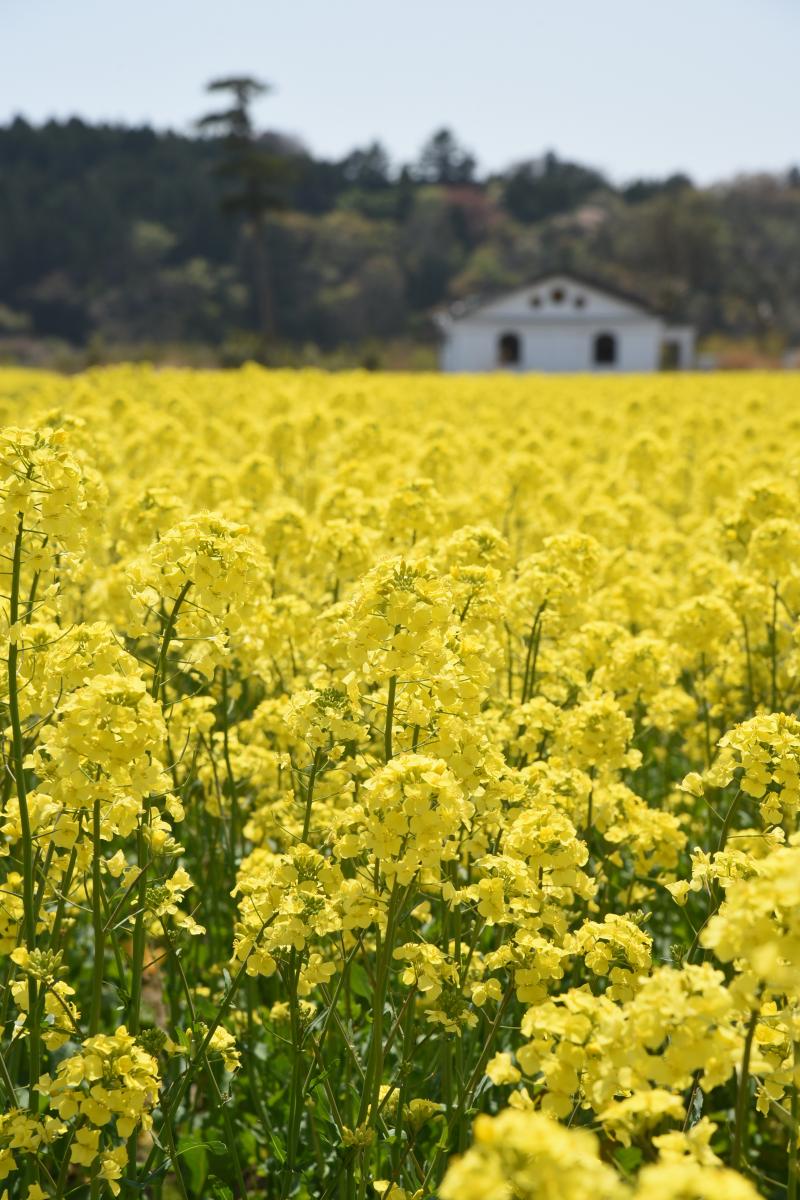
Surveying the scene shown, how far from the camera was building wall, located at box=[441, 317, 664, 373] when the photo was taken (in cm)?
5403

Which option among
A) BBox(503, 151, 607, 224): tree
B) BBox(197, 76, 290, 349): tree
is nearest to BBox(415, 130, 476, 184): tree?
BBox(503, 151, 607, 224): tree

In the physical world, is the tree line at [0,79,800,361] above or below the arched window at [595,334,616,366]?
above

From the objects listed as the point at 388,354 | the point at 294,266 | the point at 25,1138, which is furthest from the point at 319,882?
the point at 294,266

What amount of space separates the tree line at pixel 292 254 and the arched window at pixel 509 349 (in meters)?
17.2

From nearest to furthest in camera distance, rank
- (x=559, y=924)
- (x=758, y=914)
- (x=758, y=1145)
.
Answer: (x=758, y=914) → (x=559, y=924) → (x=758, y=1145)

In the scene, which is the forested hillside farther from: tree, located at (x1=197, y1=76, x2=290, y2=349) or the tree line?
tree, located at (x1=197, y1=76, x2=290, y2=349)

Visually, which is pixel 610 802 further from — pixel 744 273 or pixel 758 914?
pixel 744 273

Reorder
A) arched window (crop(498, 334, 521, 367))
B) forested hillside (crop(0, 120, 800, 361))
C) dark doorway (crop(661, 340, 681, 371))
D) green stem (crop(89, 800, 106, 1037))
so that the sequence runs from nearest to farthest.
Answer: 1. green stem (crop(89, 800, 106, 1037))
2. arched window (crop(498, 334, 521, 367))
3. dark doorway (crop(661, 340, 681, 371))
4. forested hillside (crop(0, 120, 800, 361))

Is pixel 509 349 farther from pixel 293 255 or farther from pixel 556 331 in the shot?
pixel 293 255

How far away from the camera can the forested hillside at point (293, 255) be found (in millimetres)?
77812

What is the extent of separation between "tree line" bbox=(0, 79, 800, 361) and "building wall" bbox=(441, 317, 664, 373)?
1811cm

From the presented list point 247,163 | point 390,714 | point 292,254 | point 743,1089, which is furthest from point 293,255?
point 743,1089

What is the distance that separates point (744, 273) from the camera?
3317 inches

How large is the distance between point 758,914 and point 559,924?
0.96m
